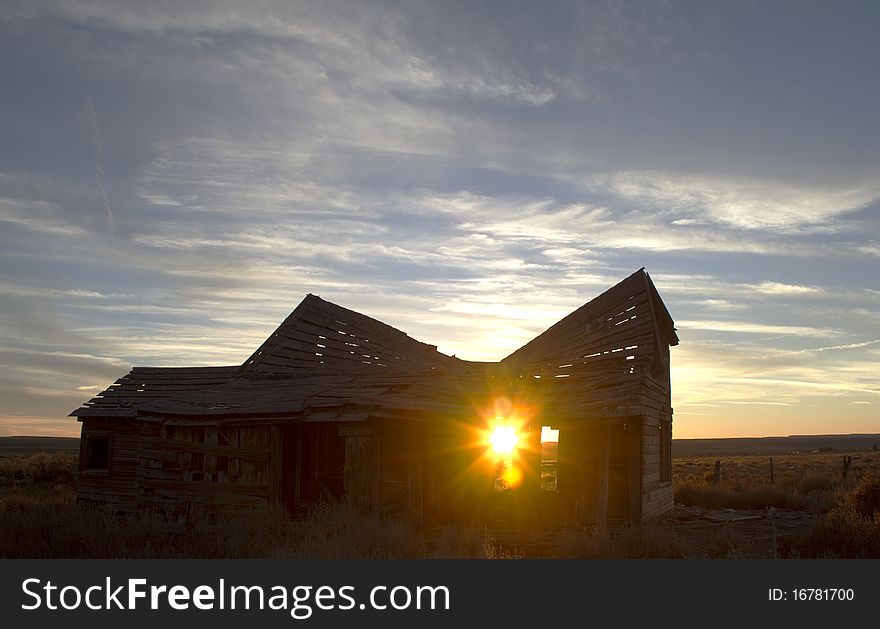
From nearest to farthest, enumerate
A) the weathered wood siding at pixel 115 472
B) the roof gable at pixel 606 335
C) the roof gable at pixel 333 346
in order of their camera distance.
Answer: the weathered wood siding at pixel 115 472, the roof gable at pixel 606 335, the roof gable at pixel 333 346

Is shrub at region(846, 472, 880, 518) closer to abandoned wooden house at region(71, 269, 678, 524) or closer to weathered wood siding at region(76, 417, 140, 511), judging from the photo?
abandoned wooden house at region(71, 269, 678, 524)

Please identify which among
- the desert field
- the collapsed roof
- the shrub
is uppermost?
the collapsed roof

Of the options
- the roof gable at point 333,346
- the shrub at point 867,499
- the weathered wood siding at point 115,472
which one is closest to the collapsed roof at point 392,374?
the roof gable at point 333,346

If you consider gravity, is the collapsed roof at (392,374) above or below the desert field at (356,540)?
above

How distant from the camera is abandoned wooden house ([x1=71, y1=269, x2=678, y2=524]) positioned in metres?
15.6

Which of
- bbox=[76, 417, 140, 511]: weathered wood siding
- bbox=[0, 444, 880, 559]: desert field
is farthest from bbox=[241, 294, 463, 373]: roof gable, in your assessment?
bbox=[0, 444, 880, 559]: desert field

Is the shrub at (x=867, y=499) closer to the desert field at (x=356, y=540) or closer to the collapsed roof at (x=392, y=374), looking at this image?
the desert field at (x=356, y=540)

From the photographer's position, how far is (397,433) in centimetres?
1612

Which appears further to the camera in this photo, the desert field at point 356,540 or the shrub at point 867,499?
the shrub at point 867,499

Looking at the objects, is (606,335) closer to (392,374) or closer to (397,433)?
(392,374)

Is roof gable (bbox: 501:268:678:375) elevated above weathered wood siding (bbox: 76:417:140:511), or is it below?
above

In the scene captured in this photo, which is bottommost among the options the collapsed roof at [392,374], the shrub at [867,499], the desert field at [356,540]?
the desert field at [356,540]

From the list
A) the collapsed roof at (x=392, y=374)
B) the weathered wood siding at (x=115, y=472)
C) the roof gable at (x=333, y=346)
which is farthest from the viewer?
the roof gable at (x=333, y=346)

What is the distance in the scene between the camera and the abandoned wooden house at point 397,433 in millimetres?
15602
